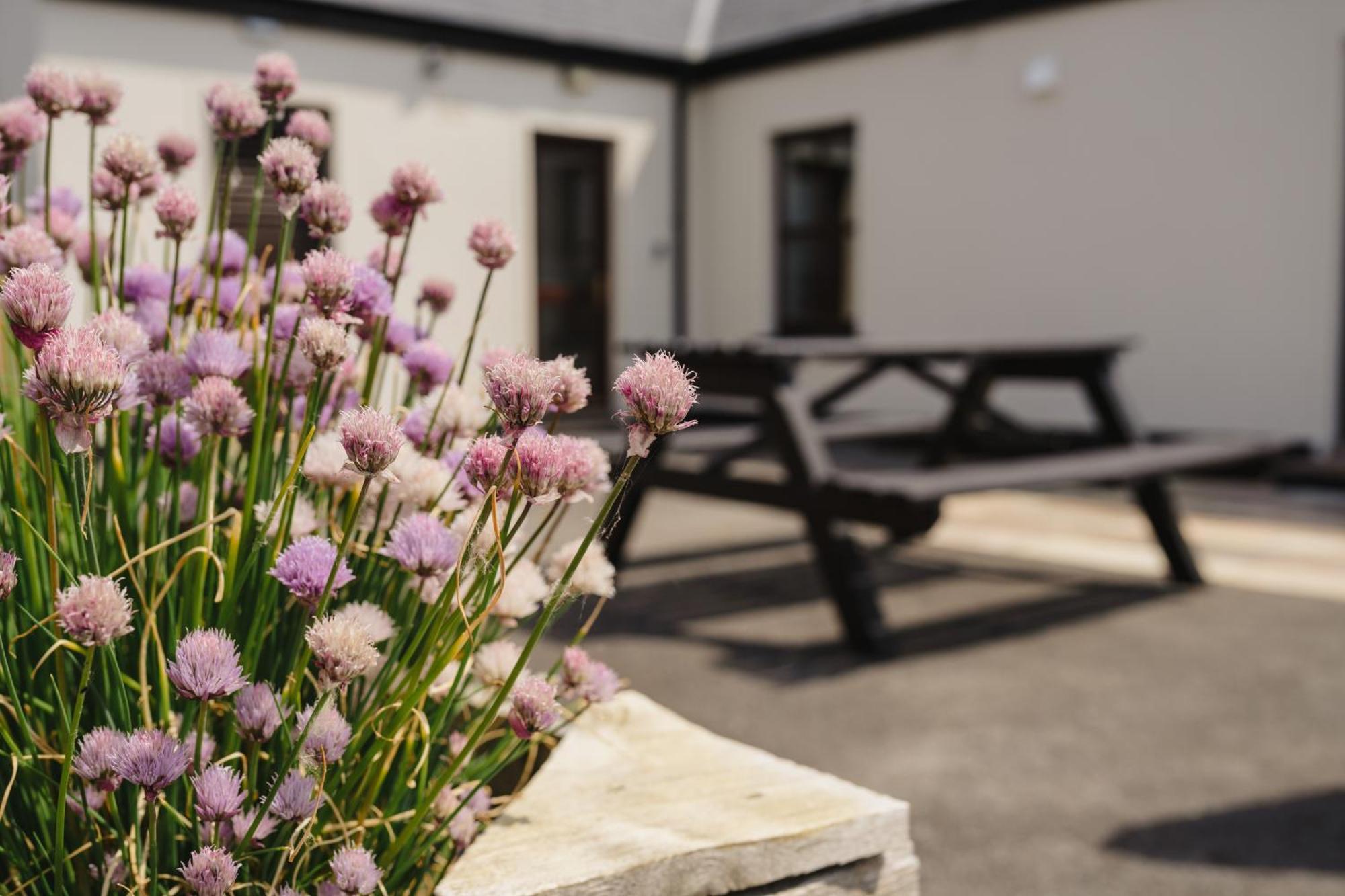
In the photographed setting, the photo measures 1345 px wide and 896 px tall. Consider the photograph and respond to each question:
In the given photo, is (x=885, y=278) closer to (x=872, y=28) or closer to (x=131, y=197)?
(x=872, y=28)

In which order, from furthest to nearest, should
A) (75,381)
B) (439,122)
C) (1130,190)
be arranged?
(439,122) → (1130,190) → (75,381)

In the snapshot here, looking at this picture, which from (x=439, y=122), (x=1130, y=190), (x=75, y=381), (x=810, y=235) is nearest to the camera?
(x=75, y=381)

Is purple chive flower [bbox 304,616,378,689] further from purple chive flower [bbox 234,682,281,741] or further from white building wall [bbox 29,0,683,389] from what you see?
white building wall [bbox 29,0,683,389]

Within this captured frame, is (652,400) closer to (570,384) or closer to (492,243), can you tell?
(570,384)

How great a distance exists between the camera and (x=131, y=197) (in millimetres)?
1042

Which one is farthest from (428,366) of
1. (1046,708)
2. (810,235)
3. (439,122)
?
(810,235)

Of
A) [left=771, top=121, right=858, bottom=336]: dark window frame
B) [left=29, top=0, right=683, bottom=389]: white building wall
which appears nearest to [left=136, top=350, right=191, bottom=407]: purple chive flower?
[left=29, top=0, right=683, bottom=389]: white building wall

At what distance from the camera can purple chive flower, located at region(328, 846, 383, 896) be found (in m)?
0.73

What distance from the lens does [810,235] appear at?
9.67m

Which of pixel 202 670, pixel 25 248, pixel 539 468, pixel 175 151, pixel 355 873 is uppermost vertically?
pixel 175 151

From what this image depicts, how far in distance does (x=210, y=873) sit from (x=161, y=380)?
0.33 m

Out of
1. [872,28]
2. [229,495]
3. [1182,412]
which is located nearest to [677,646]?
[229,495]

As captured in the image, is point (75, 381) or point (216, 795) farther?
point (216, 795)

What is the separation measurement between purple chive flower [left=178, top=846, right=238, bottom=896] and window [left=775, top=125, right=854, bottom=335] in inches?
355
